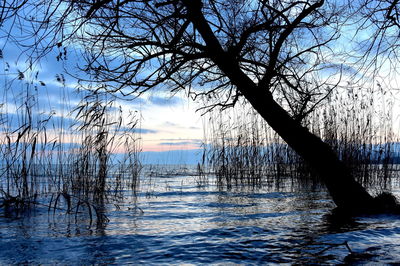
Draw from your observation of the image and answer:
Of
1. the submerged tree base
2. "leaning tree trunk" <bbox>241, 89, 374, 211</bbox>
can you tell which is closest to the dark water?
the submerged tree base

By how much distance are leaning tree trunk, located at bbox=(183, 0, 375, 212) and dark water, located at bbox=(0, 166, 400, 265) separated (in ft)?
0.99

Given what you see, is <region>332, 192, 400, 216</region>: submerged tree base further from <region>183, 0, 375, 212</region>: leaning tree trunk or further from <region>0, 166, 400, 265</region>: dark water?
<region>0, 166, 400, 265</region>: dark water

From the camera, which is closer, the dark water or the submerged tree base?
the dark water

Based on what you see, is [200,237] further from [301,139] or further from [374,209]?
[374,209]

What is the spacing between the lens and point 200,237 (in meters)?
2.70

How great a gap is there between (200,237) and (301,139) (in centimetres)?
175

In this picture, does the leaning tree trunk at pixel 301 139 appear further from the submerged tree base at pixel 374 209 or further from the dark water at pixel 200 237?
the dark water at pixel 200 237

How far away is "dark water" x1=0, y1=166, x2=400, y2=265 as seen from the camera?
83.4 inches

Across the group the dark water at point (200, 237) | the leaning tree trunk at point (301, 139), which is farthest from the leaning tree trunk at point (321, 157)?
the dark water at point (200, 237)

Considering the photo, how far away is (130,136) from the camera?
19.2 ft

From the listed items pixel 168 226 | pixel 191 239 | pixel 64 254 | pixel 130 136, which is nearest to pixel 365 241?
pixel 191 239

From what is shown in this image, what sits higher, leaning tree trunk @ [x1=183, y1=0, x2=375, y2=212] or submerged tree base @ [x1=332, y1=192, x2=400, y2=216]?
leaning tree trunk @ [x1=183, y1=0, x2=375, y2=212]

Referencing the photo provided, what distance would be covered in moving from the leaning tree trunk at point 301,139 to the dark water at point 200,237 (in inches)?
11.8

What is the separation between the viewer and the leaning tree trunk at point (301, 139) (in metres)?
3.74
